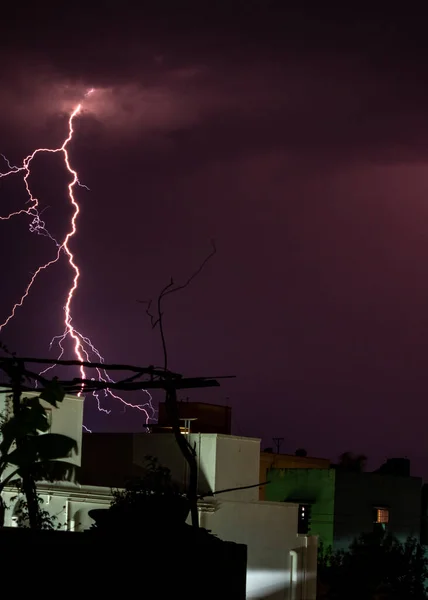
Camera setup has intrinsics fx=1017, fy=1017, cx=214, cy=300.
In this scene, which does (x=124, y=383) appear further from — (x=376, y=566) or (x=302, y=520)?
(x=376, y=566)

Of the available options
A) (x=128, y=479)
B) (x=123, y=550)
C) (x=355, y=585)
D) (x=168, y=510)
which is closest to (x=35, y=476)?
(x=128, y=479)

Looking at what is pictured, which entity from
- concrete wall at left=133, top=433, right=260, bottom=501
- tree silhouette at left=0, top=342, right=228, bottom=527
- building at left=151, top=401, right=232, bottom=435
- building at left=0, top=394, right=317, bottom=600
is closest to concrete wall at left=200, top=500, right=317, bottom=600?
Result: building at left=0, top=394, right=317, bottom=600

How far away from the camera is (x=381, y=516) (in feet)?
118

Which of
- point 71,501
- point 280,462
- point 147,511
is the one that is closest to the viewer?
point 147,511

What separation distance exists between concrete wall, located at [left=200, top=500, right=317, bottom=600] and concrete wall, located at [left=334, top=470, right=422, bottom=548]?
29.7ft

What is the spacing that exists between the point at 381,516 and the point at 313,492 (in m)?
3.03

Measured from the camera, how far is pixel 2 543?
6.64 meters

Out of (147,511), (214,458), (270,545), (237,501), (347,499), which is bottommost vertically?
(270,545)

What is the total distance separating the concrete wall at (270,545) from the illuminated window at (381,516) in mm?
10579

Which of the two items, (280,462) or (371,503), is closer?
(371,503)

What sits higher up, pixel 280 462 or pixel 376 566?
pixel 280 462

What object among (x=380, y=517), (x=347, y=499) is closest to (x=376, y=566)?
(x=347, y=499)

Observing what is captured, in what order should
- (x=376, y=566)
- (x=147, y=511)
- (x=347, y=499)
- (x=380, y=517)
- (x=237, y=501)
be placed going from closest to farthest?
(x=147, y=511) < (x=237, y=501) < (x=376, y=566) < (x=347, y=499) < (x=380, y=517)

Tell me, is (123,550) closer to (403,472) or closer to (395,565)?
(395,565)
